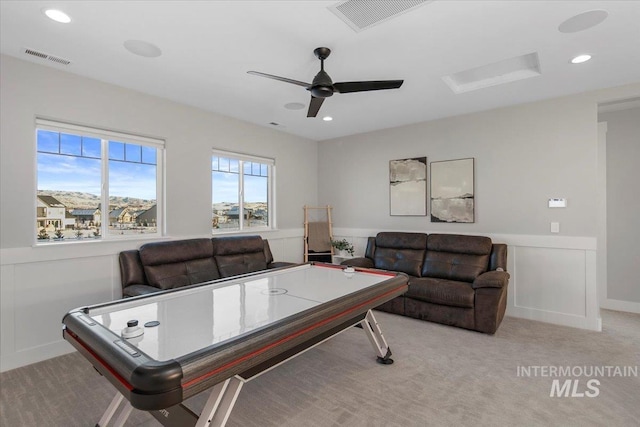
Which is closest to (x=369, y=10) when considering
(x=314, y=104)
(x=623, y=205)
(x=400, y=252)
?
(x=314, y=104)

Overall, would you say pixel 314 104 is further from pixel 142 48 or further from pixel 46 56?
pixel 46 56

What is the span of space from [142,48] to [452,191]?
4026 mm

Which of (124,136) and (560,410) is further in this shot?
(124,136)

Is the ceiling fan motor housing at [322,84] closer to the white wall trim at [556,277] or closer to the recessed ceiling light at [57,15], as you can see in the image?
the recessed ceiling light at [57,15]

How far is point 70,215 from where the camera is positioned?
3.24m

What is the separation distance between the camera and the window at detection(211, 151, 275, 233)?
457cm

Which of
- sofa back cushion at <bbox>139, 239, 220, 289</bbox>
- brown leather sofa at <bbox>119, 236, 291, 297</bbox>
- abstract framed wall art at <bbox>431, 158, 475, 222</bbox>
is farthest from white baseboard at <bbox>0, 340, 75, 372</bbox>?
abstract framed wall art at <bbox>431, 158, 475, 222</bbox>

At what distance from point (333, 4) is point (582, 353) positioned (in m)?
3.68

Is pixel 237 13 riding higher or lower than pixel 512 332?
higher

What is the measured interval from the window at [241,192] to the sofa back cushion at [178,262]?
0.74 metres

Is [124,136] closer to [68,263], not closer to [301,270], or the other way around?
[68,263]

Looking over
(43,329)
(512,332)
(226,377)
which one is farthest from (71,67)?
(512,332)

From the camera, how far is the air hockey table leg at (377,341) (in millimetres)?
2758

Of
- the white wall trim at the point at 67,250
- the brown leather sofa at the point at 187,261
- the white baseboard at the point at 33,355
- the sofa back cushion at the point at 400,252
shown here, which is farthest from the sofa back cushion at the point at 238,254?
the sofa back cushion at the point at 400,252
